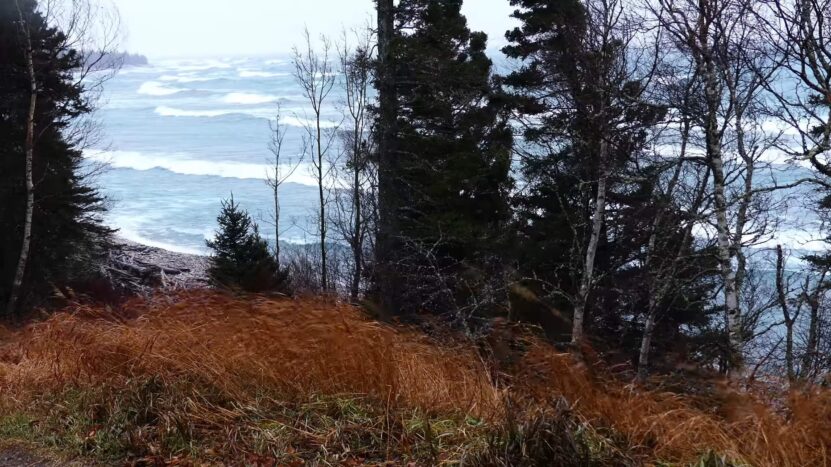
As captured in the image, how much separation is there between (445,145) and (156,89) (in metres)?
88.1

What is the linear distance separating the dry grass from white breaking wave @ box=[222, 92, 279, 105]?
7274 centimetres

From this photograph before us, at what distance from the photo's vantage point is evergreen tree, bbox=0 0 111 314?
60.7 ft

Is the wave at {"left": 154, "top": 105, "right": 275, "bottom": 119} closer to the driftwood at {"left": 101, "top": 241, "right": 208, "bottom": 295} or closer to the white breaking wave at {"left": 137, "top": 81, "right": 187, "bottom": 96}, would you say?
the white breaking wave at {"left": 137, "top": 81, "right": 187, "bottom": 96}

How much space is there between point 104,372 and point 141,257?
27.8 meters

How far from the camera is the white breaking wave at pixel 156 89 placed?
303 ft

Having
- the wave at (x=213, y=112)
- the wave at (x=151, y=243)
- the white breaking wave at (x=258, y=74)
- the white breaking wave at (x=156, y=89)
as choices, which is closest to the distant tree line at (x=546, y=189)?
the wave at (x=151, y=243)

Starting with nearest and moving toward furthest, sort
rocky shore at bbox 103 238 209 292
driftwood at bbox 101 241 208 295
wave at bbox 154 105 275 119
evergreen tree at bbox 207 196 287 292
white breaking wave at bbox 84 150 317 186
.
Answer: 1. evergreen tree at bbox 207 196 287 292
2. driftwood at bbox 101 241 208 295
3. rocky shore at bbox 103 238 209 292
4. white breaking wave at bbox 84 150 317 186
5. wave at bbox 154 105 275 119

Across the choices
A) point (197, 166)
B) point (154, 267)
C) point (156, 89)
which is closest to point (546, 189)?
point (154, 267)

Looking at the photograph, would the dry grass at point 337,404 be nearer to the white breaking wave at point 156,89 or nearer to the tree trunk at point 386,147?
the tree trunk at point 386,147

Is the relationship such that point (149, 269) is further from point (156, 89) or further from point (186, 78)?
point (186, 78)

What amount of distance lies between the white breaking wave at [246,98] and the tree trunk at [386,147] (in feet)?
189

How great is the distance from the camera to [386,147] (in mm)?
19734

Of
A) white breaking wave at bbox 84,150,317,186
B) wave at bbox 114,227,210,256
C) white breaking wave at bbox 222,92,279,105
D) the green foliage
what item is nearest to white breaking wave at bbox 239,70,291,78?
white breaking wave at bbox 222,92,279,105

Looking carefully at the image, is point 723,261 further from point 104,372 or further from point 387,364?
point 104,372
